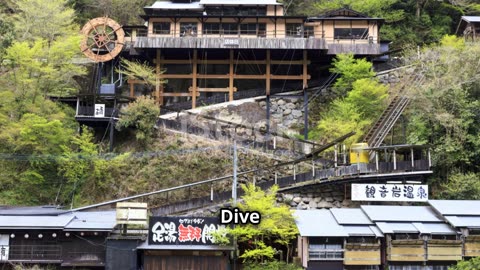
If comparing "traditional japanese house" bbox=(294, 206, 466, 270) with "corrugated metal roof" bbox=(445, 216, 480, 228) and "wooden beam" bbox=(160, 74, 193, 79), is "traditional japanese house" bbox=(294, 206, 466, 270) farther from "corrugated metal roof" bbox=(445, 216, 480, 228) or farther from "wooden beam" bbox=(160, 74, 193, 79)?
"wooden beam" bbox=(160, 74, 193, 79)

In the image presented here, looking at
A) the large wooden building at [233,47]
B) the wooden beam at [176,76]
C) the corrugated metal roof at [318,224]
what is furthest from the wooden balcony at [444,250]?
the wooden beam at [176,76]

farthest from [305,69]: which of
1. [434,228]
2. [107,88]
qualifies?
[434,228]

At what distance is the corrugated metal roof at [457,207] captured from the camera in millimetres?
26716

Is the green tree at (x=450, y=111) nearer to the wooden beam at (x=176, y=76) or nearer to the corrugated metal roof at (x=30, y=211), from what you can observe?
the wooden beam at (x=176, y=76)

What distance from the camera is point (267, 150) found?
1387 inches

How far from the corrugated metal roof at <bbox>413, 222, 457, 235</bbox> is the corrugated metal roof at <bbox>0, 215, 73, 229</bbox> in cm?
1788

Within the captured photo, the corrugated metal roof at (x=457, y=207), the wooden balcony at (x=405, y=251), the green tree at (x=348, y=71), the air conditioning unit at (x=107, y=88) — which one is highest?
the green tree at (x=348, y=71)

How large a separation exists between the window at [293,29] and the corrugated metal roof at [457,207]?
20.7 m

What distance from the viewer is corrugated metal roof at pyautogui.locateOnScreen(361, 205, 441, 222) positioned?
26489 mm

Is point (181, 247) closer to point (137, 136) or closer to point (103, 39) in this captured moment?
point (137, 136)

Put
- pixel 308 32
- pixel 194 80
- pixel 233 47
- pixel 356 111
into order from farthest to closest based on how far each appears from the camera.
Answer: pixel 308 32 → pixel 194 80 → pixel 233 47 → pixel 356 111

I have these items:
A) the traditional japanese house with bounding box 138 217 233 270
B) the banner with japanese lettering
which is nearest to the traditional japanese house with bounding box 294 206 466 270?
the traditional japanese house with bounding box 138 217 233 270

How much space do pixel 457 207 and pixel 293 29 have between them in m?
22.2

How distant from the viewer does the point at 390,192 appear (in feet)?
96.9
